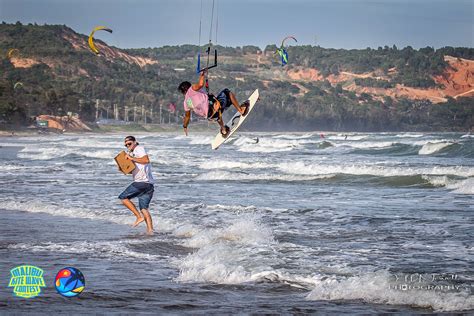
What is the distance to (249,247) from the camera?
13.0m

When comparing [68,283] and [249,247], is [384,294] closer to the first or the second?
[68,283]

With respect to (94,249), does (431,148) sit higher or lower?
lower

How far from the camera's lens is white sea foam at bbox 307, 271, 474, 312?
9234 millimetres

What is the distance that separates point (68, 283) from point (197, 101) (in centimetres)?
627

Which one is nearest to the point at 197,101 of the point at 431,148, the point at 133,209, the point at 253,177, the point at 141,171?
the point at 141,171

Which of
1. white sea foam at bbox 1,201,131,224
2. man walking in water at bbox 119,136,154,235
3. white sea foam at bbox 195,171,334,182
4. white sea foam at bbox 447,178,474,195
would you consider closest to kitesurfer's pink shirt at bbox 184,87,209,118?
man walking in water at bbox 119,136,154,235

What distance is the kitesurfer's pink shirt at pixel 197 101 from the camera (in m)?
14.9

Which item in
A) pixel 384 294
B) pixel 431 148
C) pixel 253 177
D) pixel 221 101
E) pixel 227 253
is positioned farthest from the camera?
pixel 431 148

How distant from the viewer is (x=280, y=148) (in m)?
65.1

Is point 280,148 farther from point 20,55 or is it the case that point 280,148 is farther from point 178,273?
point 20,55

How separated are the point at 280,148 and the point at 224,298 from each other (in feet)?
182

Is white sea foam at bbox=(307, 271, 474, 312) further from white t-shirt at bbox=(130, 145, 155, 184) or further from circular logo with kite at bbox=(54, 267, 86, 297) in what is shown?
white t-shirt at bbox=(130, 145, 155, 184)

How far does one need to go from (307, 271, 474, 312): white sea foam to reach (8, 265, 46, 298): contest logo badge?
9.79ft

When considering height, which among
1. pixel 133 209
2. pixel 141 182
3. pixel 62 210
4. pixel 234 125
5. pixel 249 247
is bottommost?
pixel 62 210
